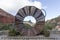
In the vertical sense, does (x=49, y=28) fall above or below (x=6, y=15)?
below

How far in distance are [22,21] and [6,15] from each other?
2457mm

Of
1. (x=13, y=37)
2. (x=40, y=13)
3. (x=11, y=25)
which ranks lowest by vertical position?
(x=13, y=37)

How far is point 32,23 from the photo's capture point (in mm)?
→ 6148

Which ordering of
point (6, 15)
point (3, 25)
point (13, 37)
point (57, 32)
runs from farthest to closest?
point (6, 15) → point (3, 25) → point (57, 32) → point (13, 37)

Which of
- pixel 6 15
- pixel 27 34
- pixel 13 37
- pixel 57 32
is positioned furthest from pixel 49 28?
pixel 6 15

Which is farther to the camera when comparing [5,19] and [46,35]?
[5,19]

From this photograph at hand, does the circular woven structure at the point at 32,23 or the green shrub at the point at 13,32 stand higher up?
the circular woven structure at the point at 32,23

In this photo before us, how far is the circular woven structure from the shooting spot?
6.00 m

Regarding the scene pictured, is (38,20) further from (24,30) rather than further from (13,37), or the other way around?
(13,37)

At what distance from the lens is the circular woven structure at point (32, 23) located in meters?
6.00

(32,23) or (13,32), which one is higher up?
(32,23)

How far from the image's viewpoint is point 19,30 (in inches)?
240

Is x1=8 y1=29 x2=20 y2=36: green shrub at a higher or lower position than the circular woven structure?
lower

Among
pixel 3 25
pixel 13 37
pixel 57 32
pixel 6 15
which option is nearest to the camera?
pixel 13 37
